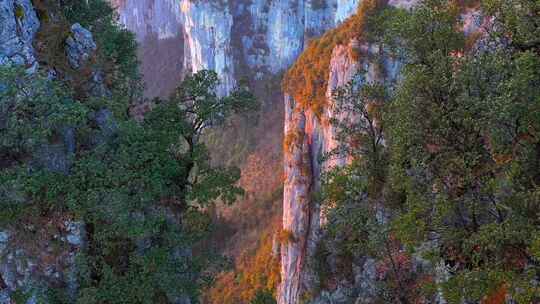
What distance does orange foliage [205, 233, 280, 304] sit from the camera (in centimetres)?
5256

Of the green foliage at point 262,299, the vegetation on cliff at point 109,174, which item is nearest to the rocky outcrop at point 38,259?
the vegetation on cliff at point 109,174

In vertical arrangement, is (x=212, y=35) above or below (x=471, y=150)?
below

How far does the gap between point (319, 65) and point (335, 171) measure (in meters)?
25.9

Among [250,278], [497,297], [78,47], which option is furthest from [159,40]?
[497,297]

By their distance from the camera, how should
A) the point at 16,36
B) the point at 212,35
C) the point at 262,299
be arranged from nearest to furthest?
1. the point at 16,36
2. the point at 262,299
3. the point at 212,35

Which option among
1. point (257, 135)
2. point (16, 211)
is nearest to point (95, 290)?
point (16, 211)

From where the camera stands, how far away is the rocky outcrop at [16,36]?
Answer: 15.1 meters

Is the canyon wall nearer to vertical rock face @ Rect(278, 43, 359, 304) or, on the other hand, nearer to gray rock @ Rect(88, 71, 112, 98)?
vertical rock face @ Rect(278, 43, 359, 304)

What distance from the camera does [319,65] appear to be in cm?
4197

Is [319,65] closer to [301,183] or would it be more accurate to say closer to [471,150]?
[301,183]

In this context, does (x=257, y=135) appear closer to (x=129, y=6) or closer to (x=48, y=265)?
Result: (x=129, y=6)

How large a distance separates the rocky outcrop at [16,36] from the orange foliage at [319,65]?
25499mm

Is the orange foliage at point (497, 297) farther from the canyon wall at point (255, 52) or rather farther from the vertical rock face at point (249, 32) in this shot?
the vertical rock face at point (249, 32)

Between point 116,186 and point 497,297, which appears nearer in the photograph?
point 497,297
